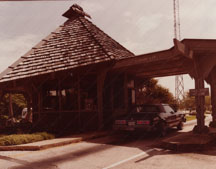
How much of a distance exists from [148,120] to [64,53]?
7345mm

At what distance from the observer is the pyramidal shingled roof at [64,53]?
13883 millimetres

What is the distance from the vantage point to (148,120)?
10438 millimetres

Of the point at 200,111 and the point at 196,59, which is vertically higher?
the point at 196,59

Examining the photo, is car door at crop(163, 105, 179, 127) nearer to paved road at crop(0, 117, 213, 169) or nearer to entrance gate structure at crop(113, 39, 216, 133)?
entrance gate structure at crop(113, 39, 216, 133)

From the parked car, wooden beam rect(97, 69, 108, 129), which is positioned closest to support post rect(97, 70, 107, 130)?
wooden beam rect(97, 69, 108, 129)

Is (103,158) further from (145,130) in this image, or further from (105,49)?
(105,49)

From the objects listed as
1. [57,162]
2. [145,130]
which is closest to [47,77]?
[145,130]

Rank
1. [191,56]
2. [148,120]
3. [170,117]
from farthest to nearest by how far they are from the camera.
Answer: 1. [170,117]
2. [191,56]
3. [148,120]

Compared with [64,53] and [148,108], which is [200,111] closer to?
[148,108]

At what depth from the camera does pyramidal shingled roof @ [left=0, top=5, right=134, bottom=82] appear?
13.9 m

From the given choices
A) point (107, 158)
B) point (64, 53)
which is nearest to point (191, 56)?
point (107, 158)

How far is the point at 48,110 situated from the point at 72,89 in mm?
2212

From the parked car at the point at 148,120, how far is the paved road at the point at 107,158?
150 cm

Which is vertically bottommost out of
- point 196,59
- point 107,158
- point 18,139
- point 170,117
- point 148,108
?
point 107,158
